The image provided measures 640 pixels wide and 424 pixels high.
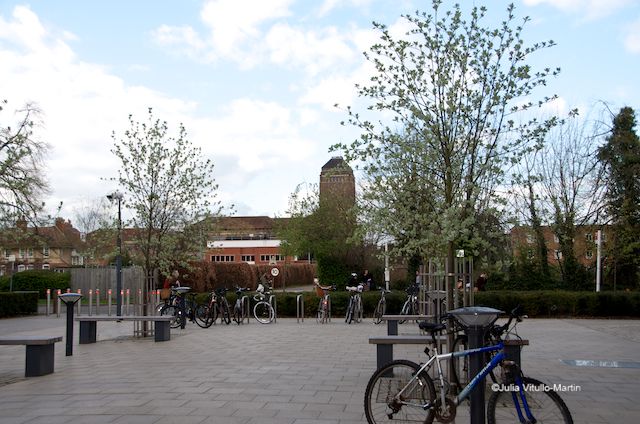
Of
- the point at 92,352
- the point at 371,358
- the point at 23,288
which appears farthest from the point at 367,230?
the point at 23,288

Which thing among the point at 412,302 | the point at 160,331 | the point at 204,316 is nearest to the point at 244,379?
the point at 160,331

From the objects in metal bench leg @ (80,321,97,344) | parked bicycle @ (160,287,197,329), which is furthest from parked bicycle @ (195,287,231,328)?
metal bench leg @ (80,321,97,344)

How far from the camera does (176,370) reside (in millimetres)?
8906

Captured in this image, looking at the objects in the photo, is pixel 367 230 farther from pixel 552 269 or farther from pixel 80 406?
pixel 552 269

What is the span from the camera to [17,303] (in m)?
22.8

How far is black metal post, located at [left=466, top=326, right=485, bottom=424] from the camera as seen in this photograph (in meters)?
4.52

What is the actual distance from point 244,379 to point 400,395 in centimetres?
336

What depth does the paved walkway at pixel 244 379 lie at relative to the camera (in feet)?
20.0

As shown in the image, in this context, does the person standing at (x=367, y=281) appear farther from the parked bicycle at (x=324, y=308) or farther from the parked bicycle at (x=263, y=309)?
the parked bicycle at (x=263, y=309)

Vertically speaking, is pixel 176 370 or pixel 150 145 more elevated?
pixel 150 145

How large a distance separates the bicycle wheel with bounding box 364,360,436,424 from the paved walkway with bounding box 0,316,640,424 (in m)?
0.54

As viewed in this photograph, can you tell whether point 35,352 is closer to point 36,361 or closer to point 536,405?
point 36,361

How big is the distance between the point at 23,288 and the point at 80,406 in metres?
28.9

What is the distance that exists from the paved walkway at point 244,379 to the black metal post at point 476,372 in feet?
4.00
